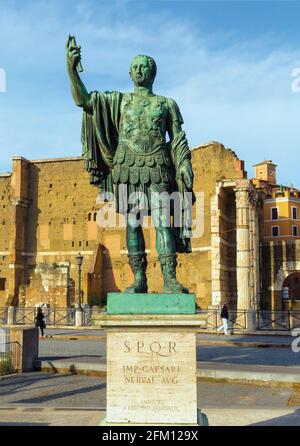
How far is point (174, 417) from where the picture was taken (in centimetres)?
463

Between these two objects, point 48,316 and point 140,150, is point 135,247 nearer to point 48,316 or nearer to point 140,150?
point 140,150

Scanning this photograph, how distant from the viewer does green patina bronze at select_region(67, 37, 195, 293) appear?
17.6 feet

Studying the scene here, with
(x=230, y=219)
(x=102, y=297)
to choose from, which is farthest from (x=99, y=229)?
(x=230, y=219)

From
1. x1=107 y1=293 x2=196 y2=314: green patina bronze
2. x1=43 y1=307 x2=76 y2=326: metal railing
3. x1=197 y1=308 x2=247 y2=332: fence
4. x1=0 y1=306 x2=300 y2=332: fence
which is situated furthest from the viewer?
x1=43 y1=307 x2=76 y2=326: metal railing

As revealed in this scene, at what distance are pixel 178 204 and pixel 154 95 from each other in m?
1.07

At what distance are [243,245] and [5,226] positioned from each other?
2215 cm

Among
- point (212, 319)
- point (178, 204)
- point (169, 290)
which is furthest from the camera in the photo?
point (212, 319)

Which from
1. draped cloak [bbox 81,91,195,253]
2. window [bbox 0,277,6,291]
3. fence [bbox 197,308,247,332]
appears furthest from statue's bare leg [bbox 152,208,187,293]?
window [bbox 0,277,6,291]

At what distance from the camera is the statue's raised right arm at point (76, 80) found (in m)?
5.42

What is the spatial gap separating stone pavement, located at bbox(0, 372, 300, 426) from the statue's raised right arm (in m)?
3.04

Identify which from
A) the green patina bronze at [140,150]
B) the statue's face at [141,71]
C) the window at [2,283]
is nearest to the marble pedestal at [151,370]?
the green patina bronze at [140,150]

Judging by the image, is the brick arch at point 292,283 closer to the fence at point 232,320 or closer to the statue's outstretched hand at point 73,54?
the fence at point 232,320

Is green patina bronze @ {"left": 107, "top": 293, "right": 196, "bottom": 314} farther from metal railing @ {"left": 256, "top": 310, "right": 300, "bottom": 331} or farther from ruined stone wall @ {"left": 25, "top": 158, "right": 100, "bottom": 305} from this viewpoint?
ruined stone wall @ {"left": 25, "top": 158, "right": 100, "bottom": 305}
